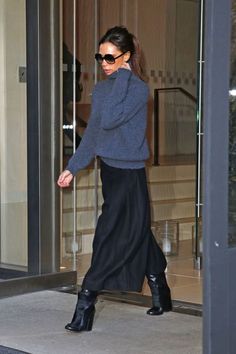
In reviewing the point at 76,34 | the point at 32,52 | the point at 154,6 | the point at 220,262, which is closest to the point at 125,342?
the point at 220,262

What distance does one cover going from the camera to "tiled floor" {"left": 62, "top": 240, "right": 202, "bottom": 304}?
491cm

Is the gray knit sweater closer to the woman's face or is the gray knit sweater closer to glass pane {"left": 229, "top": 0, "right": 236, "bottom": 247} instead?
the woman's face

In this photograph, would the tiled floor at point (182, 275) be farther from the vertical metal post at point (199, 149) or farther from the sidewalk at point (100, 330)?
the sidewalk at point (100, 330)

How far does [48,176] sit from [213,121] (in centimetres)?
250

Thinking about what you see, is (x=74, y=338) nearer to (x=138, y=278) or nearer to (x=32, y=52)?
(x=138, y=278)

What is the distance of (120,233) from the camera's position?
3844 millimetres

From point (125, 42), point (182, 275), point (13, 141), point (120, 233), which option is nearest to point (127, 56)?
point (125, 42)

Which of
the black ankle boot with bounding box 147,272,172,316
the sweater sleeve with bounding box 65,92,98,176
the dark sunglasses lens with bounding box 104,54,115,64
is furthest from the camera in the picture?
the black ankle boot with bounding box 147,272,172,316

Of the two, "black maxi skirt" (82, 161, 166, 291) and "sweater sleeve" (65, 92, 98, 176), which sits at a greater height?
"sweater sleeve" (65, 92, 98, 176)

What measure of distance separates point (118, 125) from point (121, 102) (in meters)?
0.12

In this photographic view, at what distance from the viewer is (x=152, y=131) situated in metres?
8.10

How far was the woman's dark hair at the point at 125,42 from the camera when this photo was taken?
374cm

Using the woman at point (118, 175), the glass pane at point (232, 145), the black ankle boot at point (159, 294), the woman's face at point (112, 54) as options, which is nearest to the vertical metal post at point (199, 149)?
the black ankle boot at point (159, 294)

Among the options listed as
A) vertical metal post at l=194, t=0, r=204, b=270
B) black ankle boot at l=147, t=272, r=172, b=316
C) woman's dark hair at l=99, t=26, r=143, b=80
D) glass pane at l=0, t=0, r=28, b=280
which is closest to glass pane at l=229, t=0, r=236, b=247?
woman's dark hair at l=99, t=26, r=143, b=80
